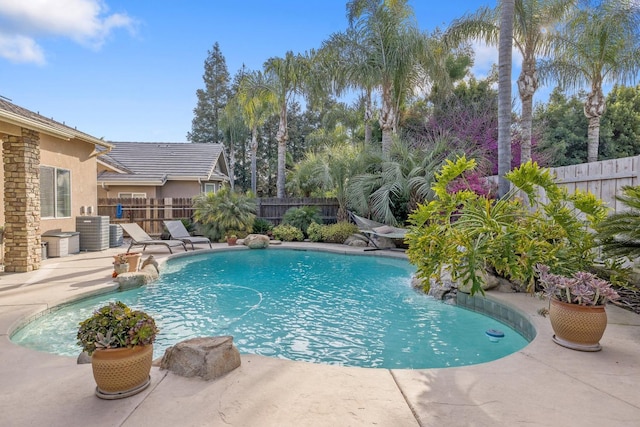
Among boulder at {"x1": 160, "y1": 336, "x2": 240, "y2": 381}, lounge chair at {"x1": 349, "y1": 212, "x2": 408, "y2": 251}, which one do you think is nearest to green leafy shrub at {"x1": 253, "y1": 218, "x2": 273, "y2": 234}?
lounge chair at {"x1": 349, "y1": 212, "x2": 408, "y2": 251}

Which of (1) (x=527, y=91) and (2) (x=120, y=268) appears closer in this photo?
(2) (x=120, y=268)

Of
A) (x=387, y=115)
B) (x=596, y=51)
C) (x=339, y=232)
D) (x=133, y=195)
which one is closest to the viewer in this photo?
(x=596, y=51)

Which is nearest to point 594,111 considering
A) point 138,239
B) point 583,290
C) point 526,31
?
point 526,31

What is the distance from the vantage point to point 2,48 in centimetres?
1394

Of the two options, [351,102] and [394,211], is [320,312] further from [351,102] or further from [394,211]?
[351,102]

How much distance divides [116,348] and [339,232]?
10490 millimetres

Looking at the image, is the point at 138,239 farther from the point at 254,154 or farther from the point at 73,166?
the point at 254,154

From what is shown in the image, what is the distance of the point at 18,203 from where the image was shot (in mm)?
7082

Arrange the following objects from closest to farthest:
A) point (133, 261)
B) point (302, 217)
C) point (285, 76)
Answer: point (133, 261), point (302, 217), point (285, 76)

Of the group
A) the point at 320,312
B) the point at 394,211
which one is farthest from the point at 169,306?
the point at 394,211

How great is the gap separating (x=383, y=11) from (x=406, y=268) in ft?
31.4

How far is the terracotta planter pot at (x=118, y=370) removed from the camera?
2.52 m

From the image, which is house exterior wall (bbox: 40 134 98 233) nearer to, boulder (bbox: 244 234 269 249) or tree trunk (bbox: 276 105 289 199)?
boulder (bbox: 244 234 269 249)

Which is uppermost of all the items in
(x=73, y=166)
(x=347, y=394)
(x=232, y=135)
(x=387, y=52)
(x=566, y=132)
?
(x=232, y=135)
